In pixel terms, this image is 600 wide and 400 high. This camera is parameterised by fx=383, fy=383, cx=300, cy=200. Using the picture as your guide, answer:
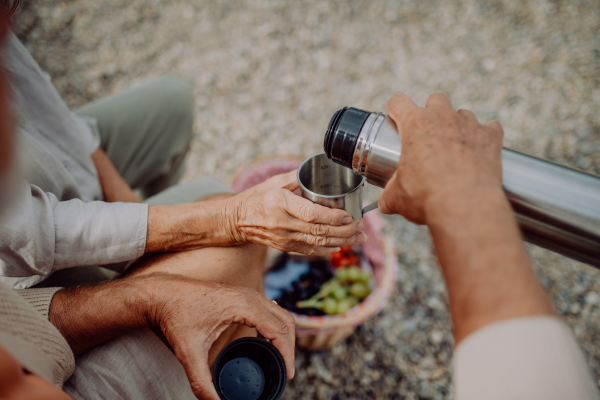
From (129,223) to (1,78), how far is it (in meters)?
0.64

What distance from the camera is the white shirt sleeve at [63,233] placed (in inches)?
36.7

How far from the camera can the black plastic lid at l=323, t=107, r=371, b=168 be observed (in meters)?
0.85

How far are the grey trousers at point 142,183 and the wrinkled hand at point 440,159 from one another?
73cm

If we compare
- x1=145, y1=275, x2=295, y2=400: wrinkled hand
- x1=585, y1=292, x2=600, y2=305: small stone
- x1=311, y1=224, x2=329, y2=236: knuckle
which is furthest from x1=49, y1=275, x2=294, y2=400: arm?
x1=585, y1=292, x2=600, y2=305: small stone

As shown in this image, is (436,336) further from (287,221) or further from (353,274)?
(287,221)

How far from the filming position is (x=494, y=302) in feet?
1.95

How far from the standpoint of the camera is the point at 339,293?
1.66 m

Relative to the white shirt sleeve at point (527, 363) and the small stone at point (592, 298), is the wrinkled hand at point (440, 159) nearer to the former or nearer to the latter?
the white shirt sleeve at point (527, 363)

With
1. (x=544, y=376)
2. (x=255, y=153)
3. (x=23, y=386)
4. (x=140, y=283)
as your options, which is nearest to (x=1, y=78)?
(x=23, y=386)

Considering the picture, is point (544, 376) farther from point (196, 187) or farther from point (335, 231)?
point (196, 187)

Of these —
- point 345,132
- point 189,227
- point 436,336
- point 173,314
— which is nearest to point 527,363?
point 345,132

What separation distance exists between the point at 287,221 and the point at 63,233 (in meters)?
0.61

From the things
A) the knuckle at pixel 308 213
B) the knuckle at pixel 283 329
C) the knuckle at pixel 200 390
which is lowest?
the knuckle at pixel 283 329

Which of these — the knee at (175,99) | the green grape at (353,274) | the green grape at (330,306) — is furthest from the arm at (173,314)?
the knee at (175,99)
